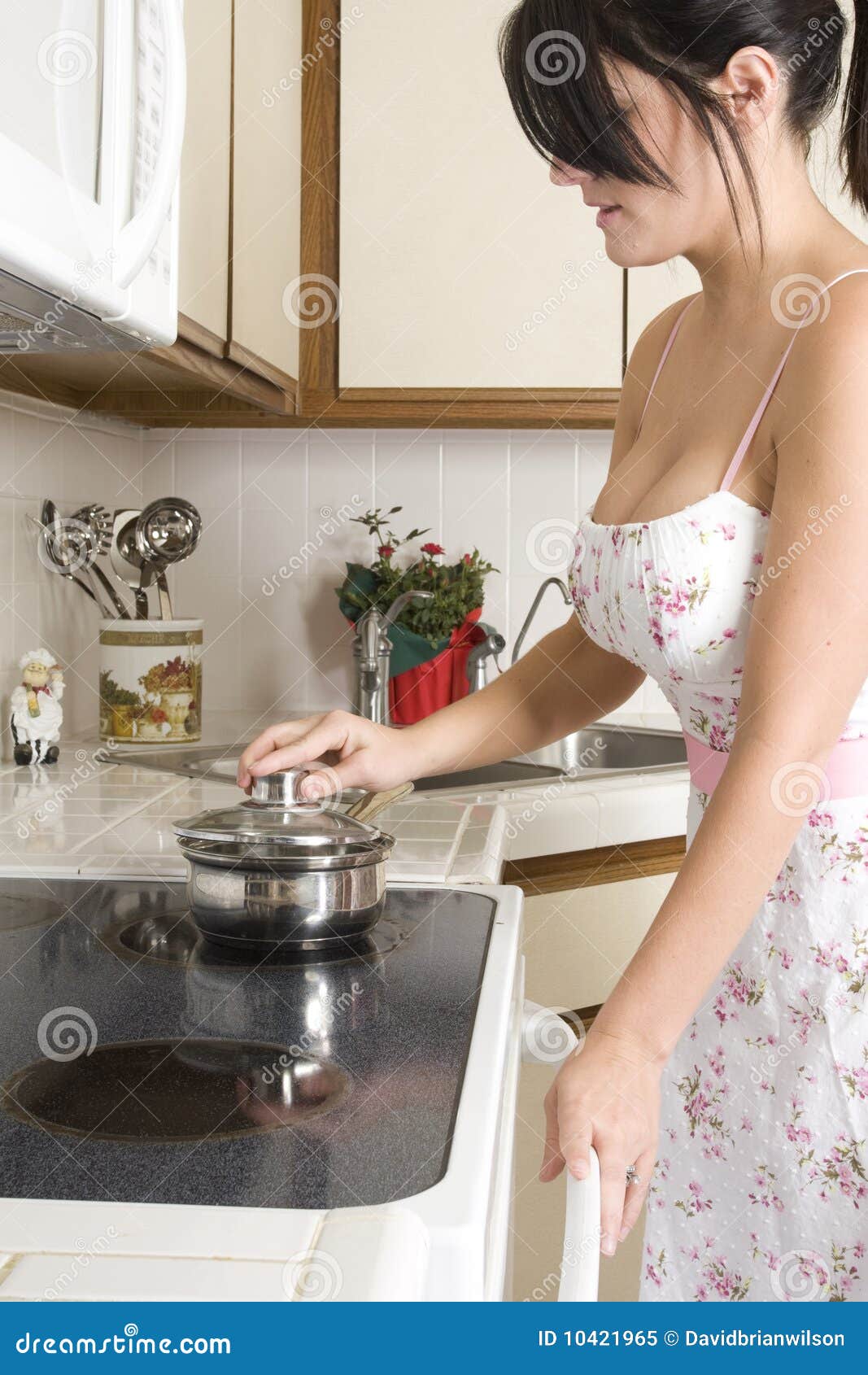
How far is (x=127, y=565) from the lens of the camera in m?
1.84

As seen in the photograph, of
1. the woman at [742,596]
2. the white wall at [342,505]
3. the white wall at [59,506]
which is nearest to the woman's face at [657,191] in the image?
the woman at [742,596]

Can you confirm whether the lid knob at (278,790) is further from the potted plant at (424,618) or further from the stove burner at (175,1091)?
the potted plant at (424,618)

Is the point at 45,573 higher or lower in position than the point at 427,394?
lower

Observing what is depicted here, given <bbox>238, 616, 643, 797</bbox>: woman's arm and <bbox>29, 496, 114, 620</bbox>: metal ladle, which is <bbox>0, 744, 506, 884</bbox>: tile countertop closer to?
<bbox>238, 616, 643, 797</bbox>: woman's arm

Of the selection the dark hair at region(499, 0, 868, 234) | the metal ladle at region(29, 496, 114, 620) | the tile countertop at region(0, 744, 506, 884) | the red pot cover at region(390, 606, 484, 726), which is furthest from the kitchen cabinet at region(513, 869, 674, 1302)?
the dark hair at region(499, 0, 868, 234)

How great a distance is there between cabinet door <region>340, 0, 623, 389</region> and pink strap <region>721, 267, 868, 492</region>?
1.04 metres

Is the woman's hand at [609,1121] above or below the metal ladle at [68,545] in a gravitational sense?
below

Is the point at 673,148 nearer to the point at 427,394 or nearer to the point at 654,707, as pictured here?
the point at 427,394

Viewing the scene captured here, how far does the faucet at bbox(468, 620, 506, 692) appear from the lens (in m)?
2.02

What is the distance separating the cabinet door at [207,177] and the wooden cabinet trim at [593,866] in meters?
0.72

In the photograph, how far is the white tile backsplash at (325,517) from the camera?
218 cm

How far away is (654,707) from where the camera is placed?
2.22m
